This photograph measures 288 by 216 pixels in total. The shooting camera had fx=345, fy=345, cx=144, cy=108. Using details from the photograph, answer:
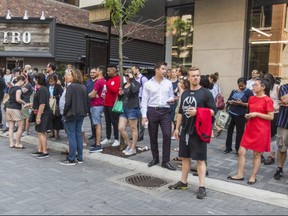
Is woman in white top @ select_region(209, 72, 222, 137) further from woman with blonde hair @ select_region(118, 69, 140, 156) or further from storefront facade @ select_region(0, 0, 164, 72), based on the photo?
storefront facade @ select_region(0, 0, 164, 72)

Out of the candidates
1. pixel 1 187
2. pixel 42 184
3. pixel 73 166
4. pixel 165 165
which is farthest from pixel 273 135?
pixel 1 187

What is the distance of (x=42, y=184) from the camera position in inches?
214

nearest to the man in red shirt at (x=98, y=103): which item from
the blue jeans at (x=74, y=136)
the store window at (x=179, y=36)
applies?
the blue jeans at (x=74, y=136)

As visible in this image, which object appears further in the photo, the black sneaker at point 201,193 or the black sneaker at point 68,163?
the black sneaker at point 68,163

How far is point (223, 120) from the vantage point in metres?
7.59

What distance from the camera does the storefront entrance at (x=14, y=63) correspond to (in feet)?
63.1

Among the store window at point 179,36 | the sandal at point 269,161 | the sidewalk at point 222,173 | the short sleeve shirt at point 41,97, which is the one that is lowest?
the sidewalk at point 222,173

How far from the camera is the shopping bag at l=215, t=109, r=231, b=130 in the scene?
24.6 ft

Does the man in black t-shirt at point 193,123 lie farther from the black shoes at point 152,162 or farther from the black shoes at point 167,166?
the black shoes at point 152,162

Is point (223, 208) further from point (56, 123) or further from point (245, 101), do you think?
point (56, 123)

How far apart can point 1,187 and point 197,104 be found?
10.5ft

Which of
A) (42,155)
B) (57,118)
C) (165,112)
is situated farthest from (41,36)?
(165,112)

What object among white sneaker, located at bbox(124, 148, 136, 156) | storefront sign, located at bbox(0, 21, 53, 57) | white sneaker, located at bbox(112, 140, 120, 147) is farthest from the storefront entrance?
white sneaker, located at bbox(124, 148, 136, 156)

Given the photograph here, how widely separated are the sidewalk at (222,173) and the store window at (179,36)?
475cm
